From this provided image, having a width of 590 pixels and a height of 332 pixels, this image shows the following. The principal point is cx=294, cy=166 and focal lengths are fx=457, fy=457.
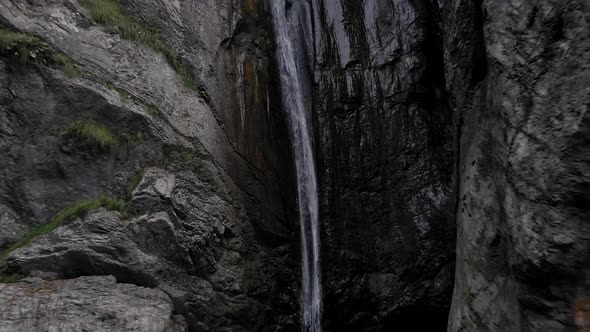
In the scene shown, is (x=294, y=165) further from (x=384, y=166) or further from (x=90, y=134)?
(x=90, y=134)

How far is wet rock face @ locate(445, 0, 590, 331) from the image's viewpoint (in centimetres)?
382

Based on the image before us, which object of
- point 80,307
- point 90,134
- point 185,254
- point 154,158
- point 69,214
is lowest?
point 80,307

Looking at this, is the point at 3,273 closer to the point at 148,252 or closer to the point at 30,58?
the point at 148,252

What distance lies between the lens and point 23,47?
6.59m

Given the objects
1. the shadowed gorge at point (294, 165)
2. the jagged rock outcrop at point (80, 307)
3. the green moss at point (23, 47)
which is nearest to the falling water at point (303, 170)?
the shadowed gorge at point (294, 165)

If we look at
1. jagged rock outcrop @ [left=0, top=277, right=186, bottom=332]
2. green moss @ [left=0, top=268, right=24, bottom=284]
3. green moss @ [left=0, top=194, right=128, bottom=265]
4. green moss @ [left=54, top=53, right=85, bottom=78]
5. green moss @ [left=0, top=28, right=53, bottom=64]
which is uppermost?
green moss @ [left=0, top=28, right=53, bottom=64]

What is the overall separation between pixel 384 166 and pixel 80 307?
621 cm

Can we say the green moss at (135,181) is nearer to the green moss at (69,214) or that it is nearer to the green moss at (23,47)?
the green moss at (69,214)

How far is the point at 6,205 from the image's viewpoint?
6.07 m

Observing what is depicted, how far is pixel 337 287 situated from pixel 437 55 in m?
5.21

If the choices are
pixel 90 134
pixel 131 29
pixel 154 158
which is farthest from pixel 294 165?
pixel 90 134

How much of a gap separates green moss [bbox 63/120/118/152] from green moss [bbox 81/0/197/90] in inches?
77.2

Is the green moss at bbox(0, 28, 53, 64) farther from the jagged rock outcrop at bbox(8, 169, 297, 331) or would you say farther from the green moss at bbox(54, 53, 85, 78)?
the jagged rock outcrop at bbox(8, 169, 297, 331)

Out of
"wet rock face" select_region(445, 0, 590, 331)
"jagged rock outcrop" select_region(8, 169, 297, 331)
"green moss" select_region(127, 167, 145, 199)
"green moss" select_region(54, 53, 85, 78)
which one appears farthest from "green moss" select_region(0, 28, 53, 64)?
"wet rock face" select_region(445, 0, 590, 331)
